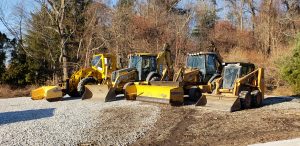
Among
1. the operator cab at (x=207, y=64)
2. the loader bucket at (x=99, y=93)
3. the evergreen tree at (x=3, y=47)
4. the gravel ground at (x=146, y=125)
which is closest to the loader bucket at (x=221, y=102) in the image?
the gravel ground at (x=146, y=125)

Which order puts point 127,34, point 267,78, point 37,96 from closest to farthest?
point 37,96, point 267,78, point 127,34

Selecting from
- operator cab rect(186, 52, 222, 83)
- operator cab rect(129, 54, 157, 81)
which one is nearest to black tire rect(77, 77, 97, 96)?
operator cab rect(129, 54, 157, 81)

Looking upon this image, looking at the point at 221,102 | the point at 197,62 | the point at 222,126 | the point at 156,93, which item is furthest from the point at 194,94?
the point at 222,126

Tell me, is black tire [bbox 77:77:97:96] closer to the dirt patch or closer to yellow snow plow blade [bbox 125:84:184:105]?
yellow snow plow blade [bbox 125:84:184:105]

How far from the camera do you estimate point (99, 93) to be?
17.4 meters

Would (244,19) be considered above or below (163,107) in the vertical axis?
above

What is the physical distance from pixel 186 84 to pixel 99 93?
3943 millimetres

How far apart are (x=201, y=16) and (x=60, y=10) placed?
60.2ft

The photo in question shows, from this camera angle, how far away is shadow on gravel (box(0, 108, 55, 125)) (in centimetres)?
1246

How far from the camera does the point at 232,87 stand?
15047 millimetres

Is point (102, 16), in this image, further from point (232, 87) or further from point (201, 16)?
point (232, 87)

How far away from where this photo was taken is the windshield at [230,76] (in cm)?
1520

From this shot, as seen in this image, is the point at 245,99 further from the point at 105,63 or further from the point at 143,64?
the point at 105,63

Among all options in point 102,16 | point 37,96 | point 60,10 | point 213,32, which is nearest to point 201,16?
point 213,32
